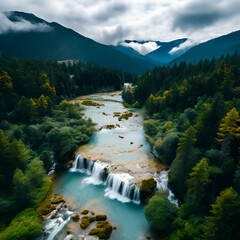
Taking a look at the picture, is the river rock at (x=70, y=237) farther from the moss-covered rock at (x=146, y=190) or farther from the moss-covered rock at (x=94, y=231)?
the moss-covered rock at (x=146, y=190)

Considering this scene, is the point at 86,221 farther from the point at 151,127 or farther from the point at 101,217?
the point at 151,127

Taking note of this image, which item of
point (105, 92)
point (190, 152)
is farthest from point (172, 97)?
point (105, 92)

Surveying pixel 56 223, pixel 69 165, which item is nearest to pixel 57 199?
pixel 56 223

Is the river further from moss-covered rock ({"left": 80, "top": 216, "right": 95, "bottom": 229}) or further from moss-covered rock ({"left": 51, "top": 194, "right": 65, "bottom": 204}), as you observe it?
moss-covered rock ({"left": 51, "top": 194, "right": 65, "bottom": 204})

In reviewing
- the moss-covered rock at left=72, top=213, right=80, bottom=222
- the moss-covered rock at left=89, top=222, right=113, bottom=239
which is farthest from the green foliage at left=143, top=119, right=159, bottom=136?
the moss-covered rock at left=72, top=213, right=80, bottom=222

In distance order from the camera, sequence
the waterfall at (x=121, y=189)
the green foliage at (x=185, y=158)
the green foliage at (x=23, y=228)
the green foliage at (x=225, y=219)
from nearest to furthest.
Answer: the green foliage at (x=225, y=219)
the green foliage at (x=23, y=228)
the green foliage at (x=185, y=158)
the waterfall at (x=121, y=189)

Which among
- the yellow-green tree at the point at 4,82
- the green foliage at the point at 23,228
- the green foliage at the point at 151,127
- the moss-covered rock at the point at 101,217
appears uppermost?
the yellow-green tree at the point at 4,82

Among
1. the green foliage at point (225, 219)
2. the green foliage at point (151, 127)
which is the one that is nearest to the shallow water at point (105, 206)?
the green foliage at point (225, 219)
